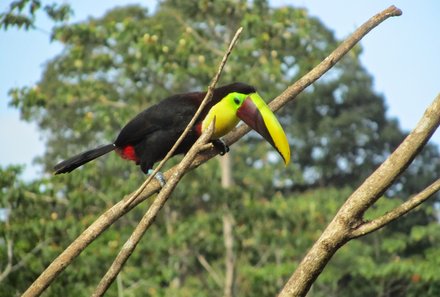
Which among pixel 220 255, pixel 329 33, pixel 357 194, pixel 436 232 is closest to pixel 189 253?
pixel 220 255

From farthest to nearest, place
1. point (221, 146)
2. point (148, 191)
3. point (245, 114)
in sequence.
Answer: point (221, 146), point (245, 114), point (148, 191)

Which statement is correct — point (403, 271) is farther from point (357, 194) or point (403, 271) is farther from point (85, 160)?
point (357, 194)

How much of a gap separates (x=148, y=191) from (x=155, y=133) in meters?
1.53

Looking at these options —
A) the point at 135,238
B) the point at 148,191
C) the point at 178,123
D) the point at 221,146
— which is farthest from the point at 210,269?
the point at 135,238

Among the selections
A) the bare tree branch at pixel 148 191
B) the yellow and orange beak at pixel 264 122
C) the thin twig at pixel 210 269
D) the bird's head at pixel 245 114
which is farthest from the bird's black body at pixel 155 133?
the thin twig at pixel 210 269

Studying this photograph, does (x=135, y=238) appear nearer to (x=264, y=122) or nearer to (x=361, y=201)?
(x=361, y=201)

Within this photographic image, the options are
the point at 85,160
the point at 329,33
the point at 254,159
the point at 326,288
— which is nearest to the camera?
the point at 85,160

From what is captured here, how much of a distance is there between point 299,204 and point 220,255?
4.85 feet

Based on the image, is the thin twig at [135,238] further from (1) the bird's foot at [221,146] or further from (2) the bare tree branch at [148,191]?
(1) the bird's foot at [221,146]

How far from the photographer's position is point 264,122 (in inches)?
153

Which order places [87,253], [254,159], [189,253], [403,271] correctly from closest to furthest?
[87,253], [403,271], [189,253], [254,159]

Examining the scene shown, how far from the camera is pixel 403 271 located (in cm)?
1228

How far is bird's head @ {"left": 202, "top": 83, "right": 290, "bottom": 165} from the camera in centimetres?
381

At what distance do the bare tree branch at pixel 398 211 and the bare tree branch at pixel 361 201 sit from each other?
2cm
